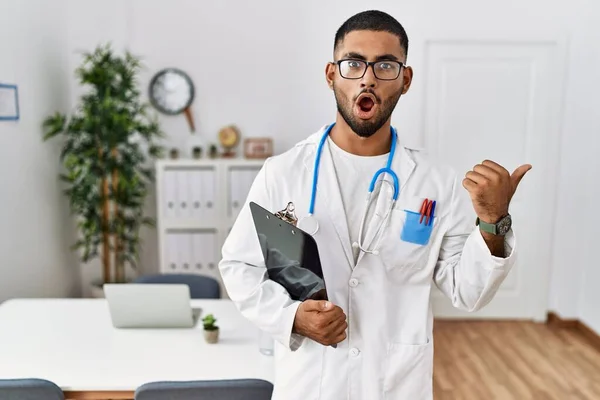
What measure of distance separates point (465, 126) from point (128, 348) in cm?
297

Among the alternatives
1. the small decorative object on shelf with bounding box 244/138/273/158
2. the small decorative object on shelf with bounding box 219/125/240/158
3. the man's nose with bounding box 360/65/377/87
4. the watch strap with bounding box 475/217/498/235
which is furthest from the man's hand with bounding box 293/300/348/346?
the small decorative object on shelf with bounding box 219/125/240/158

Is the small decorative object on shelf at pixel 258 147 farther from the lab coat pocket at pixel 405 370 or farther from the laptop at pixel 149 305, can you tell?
the lab coat pocket at pixel 405 370

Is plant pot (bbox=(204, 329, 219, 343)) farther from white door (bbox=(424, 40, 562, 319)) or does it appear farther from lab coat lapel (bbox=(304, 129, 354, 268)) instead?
white door (bbox=(424, 40, 562, 319))

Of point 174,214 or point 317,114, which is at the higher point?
point 317,114

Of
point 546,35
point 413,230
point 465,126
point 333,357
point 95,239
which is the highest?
point 546,35

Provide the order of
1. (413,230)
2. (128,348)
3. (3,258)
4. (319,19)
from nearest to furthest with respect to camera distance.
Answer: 1. (413,230)
2. (128,348)
3. (3,258)
4. (319,19)

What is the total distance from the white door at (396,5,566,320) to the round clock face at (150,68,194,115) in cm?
163

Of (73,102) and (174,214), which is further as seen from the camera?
(73,102)

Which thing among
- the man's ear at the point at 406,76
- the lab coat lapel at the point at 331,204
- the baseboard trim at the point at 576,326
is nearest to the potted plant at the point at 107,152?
the lab coat lapel at the point at 331,204

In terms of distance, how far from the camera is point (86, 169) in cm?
361

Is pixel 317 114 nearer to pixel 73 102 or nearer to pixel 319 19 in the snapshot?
pixel 319 19

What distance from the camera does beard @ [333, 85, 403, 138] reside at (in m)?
1.26

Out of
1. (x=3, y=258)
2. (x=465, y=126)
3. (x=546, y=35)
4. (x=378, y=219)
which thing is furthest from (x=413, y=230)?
(x=546, y=35)

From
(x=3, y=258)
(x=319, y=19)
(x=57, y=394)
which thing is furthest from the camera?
(x=319, y=19)
